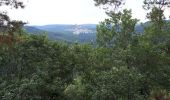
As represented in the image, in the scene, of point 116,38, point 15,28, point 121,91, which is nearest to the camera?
point 15,28

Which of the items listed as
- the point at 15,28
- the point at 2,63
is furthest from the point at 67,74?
the point at 15,28

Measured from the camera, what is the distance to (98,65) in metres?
48.3

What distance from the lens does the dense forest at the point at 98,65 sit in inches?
1548

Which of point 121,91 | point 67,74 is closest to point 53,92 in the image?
point 67,74

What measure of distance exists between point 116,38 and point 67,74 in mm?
9021

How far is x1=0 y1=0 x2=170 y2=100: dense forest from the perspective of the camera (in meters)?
39.3

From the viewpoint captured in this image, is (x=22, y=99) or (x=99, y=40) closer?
(x=22, y=99)

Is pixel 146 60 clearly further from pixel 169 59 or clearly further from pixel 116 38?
pixel 116 38

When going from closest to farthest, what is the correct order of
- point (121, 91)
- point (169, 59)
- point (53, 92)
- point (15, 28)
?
1. point (15, 28)
2. point (121, 91)
3. point (53, 92)
4. point (169, 59)

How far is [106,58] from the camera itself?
48.3 meters

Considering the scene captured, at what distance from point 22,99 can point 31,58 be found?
5963 mm

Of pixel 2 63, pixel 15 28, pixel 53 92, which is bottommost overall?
pixel 53 92

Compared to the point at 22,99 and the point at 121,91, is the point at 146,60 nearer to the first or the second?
the point at 121,91

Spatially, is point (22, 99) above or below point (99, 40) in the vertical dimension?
below
